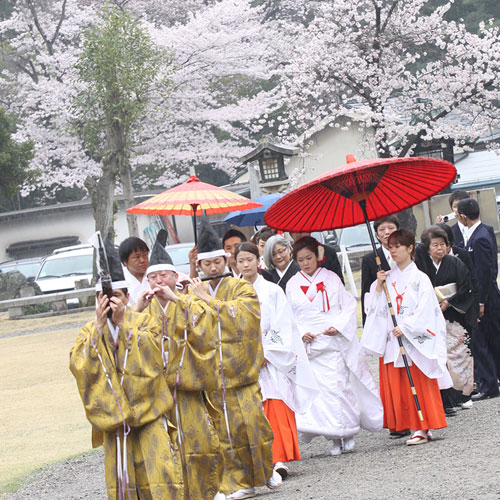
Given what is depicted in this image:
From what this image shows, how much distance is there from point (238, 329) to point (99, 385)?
1202mm

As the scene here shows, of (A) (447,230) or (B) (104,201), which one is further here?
(B) (104,201)

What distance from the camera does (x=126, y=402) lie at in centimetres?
420

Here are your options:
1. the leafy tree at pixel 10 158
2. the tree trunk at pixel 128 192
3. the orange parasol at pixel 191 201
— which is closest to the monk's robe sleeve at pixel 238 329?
the orange parasol at pixel 191 201

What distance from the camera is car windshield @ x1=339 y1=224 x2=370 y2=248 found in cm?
2162

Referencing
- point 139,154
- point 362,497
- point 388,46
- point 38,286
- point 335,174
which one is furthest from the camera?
point 139,154

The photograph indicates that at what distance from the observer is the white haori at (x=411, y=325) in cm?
627

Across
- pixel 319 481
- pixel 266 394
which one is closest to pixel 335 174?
pixel 266 394

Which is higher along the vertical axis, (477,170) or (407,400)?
(477,170)

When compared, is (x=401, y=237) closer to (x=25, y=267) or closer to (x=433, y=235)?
(x=433, y=235)

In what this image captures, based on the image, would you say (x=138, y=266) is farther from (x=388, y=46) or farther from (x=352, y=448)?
(x=388, y=46)

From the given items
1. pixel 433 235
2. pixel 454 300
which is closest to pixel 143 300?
pixel 433 235

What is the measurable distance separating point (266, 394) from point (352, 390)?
2.96ft

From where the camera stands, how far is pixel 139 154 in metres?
26.5

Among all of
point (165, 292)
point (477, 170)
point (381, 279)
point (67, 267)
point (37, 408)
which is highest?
point (477, 170)
